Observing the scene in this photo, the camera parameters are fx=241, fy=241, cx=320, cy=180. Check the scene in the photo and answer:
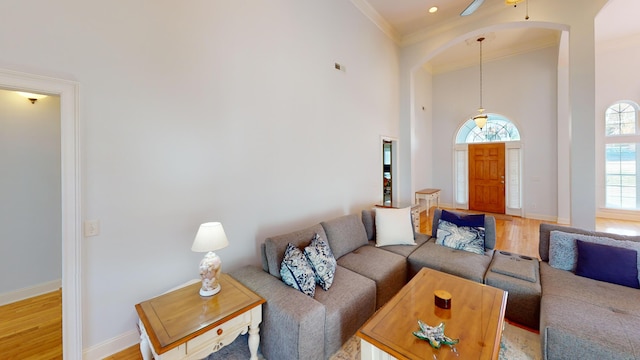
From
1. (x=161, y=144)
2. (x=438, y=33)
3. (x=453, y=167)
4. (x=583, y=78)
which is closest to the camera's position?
(x=161, y=144)

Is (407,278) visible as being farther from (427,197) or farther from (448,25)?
(448,25)

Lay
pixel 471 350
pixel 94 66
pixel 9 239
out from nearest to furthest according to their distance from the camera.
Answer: pixel 471 350, pixel 94 66, pixel 9 239

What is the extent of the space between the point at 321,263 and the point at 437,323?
3.38 ft

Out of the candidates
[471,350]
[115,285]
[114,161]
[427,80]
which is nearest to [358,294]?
[471,350]

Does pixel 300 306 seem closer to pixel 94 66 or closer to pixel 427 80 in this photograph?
pixel 94 66

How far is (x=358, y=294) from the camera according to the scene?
216cm

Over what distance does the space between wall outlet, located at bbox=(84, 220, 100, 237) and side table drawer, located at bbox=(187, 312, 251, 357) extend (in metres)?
1.17

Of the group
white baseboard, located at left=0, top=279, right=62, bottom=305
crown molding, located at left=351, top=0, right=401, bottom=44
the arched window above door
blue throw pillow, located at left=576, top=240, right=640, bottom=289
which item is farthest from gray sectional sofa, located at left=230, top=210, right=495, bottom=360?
the arched window above door

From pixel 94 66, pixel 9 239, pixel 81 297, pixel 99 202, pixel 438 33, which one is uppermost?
pixel 438 33

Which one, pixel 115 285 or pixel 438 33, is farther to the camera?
pixel 438 33

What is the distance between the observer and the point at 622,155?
18.8ft

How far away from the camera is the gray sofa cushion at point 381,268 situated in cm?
249

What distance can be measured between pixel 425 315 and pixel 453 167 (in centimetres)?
677

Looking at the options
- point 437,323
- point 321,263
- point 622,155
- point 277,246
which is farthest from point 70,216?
point 622,155
